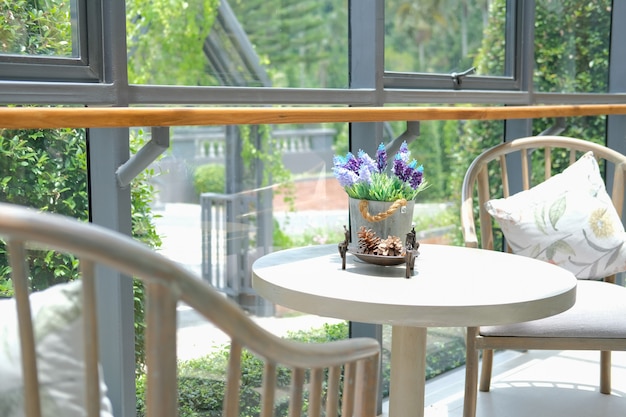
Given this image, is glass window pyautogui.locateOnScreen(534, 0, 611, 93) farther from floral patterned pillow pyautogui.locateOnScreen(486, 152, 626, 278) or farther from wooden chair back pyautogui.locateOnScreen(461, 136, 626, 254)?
floral patterned pillow pyautogui.locateOnScreen(486, 152, 626, 278)

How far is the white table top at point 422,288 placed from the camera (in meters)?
1.42

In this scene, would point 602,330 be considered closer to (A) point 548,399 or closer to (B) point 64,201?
(A) point 548,399

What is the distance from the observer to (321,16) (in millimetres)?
8828

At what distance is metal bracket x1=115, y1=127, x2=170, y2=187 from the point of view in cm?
180

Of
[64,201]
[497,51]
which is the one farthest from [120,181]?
[497,51]

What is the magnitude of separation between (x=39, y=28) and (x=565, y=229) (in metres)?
1.60

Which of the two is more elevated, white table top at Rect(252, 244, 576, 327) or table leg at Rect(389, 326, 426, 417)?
white table top at Rect(252, 244, 576, 327)

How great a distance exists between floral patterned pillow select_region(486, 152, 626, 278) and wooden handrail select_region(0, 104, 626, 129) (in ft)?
1.16

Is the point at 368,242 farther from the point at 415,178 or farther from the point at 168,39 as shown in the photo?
the point at 168,39

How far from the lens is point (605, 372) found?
110 inches

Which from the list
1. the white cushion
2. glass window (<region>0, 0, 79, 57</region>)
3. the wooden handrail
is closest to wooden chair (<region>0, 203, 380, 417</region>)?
the white cushion

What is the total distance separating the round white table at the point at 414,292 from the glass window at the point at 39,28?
701 millimetres

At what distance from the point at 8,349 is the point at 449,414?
7.08 ft

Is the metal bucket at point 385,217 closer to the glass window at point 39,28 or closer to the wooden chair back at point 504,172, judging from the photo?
the wooden chair back at point 504,172
